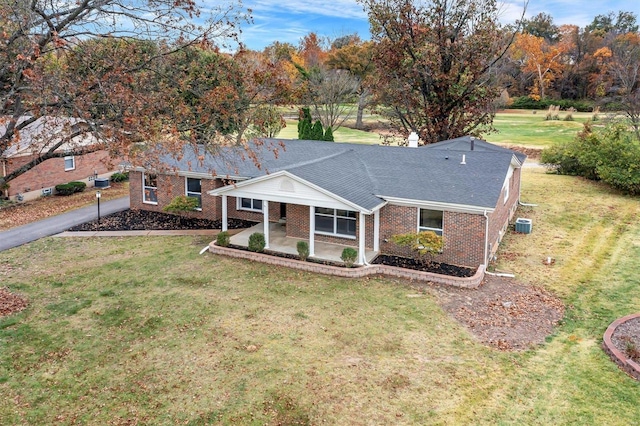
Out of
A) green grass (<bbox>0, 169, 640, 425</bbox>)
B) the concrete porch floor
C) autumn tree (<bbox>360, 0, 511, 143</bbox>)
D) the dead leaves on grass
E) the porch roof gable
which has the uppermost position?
autumn tree (<bbox>360, 0, 511, 143</bbox>)

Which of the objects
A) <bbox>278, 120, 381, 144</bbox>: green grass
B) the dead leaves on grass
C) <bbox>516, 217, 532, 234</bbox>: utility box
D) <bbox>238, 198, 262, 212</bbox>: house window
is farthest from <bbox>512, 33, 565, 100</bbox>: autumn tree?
the dead leaves on grass

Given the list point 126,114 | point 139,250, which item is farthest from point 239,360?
point 139,250

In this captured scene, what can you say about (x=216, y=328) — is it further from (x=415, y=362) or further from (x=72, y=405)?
(x=415, y=362)

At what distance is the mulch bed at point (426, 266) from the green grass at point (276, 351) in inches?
66.7

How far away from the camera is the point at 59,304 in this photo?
1395 centimetres

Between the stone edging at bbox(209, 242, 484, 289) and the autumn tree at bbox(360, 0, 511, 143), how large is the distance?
19275 mm

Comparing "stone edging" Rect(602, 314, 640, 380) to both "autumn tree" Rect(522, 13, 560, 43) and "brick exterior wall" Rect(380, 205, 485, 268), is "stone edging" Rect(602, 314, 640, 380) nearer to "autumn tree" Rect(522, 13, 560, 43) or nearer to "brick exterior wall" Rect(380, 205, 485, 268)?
A: "brick exterior wall" Rect(380, 205, 485, 268)

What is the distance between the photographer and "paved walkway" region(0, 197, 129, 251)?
2003cm

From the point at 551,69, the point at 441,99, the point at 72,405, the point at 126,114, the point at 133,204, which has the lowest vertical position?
the point at 72,405

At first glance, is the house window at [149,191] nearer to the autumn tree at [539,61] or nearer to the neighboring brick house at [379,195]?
the neighboring brick house at [379,195]

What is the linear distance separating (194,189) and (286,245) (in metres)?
6.67

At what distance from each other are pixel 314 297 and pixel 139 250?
7947mm

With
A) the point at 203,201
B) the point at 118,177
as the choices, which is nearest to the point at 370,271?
the point at 203,201

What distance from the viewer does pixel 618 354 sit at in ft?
36.4
